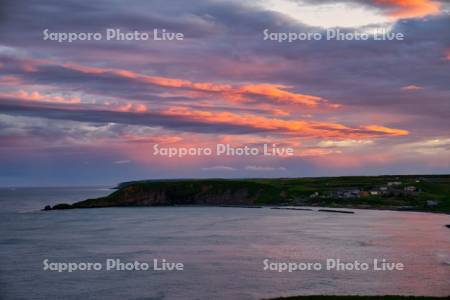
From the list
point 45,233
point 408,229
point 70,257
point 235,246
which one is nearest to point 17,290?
point 70,257

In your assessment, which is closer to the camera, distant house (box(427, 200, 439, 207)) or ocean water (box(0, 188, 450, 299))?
ocean water (box(0, 188, 450, 299))

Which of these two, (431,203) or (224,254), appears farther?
(431,203)

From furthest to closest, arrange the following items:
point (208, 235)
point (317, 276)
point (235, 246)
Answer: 1. point (208, 235)
2. point (235, 246)
3. point (317, 276)

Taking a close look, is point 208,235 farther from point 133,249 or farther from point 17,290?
point 17,290

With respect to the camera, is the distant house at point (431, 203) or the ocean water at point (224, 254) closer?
the ocean water at point (224, 254)

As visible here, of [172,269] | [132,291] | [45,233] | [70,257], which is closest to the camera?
[132,291]

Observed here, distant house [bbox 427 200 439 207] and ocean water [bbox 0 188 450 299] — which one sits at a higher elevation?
distant house [bbox 427 200 439 207]

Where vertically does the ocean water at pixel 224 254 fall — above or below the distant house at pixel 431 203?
below

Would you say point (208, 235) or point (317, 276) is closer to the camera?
point (317, 276)
